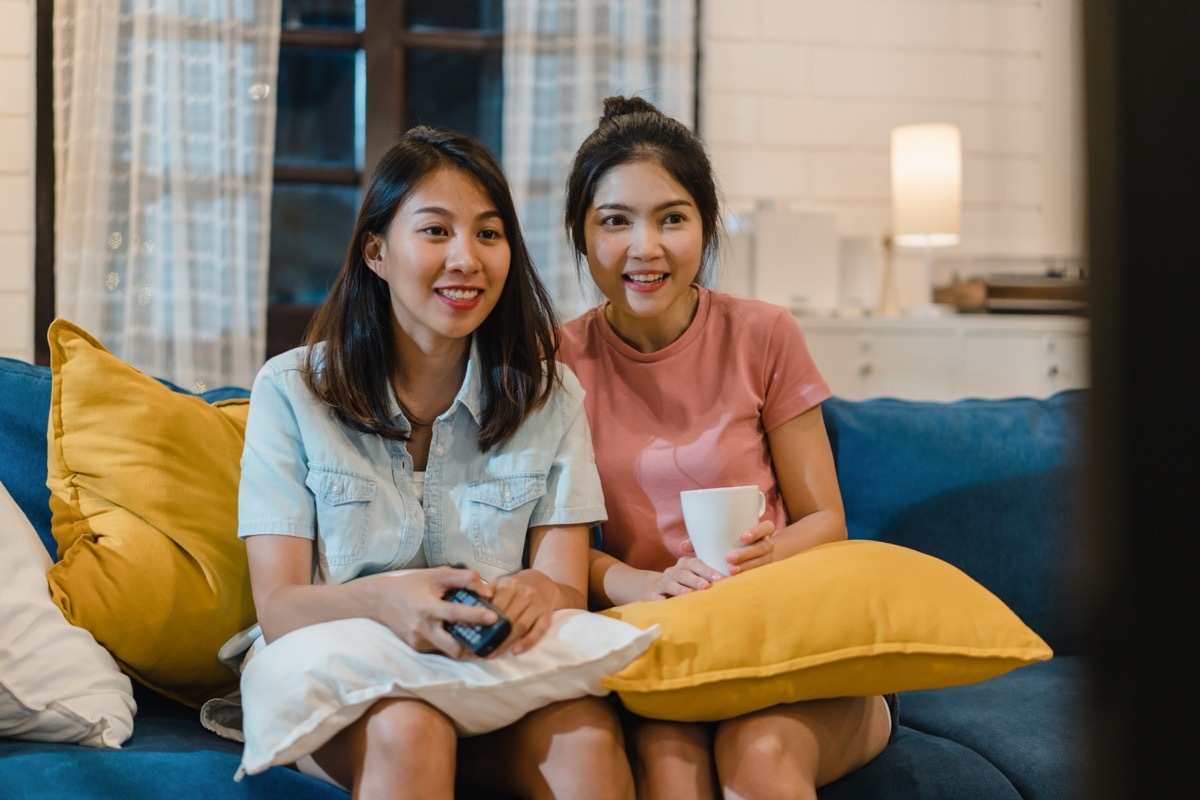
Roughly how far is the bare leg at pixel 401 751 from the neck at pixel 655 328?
2.25 ft

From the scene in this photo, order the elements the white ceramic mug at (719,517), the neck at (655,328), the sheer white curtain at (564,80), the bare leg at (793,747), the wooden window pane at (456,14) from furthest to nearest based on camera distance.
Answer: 1. the wooden window pane at (456,14)
2. the sheer white curtain at (564,80)
3. the neck at (655,328)
4. the white ceramic mug at (719,517)
5. the bare leg at (793,747)

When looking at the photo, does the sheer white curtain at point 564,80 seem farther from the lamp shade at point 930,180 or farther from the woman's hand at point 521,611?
the woman's hand at point 521,611

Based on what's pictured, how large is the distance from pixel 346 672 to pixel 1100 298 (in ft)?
3.17

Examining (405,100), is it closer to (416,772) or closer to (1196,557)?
(416,772)

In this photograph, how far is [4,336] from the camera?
3207 mm

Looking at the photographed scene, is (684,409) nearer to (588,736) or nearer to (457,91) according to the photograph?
(588,736)

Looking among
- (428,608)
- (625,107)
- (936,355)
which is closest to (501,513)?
(428,608)

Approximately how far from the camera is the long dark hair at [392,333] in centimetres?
142

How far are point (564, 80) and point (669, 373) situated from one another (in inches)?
80.5

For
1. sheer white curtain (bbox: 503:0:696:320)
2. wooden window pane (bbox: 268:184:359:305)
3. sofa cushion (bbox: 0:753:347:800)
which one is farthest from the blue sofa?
wooden window pane (bbox: 268:184:359:305)

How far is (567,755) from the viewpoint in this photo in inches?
46.7

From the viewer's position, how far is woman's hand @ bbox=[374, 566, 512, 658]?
1.14 m

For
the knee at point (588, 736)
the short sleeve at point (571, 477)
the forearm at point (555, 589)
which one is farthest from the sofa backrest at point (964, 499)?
the knee at point (588, 736)

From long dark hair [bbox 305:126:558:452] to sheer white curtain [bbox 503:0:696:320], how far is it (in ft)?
6.28
